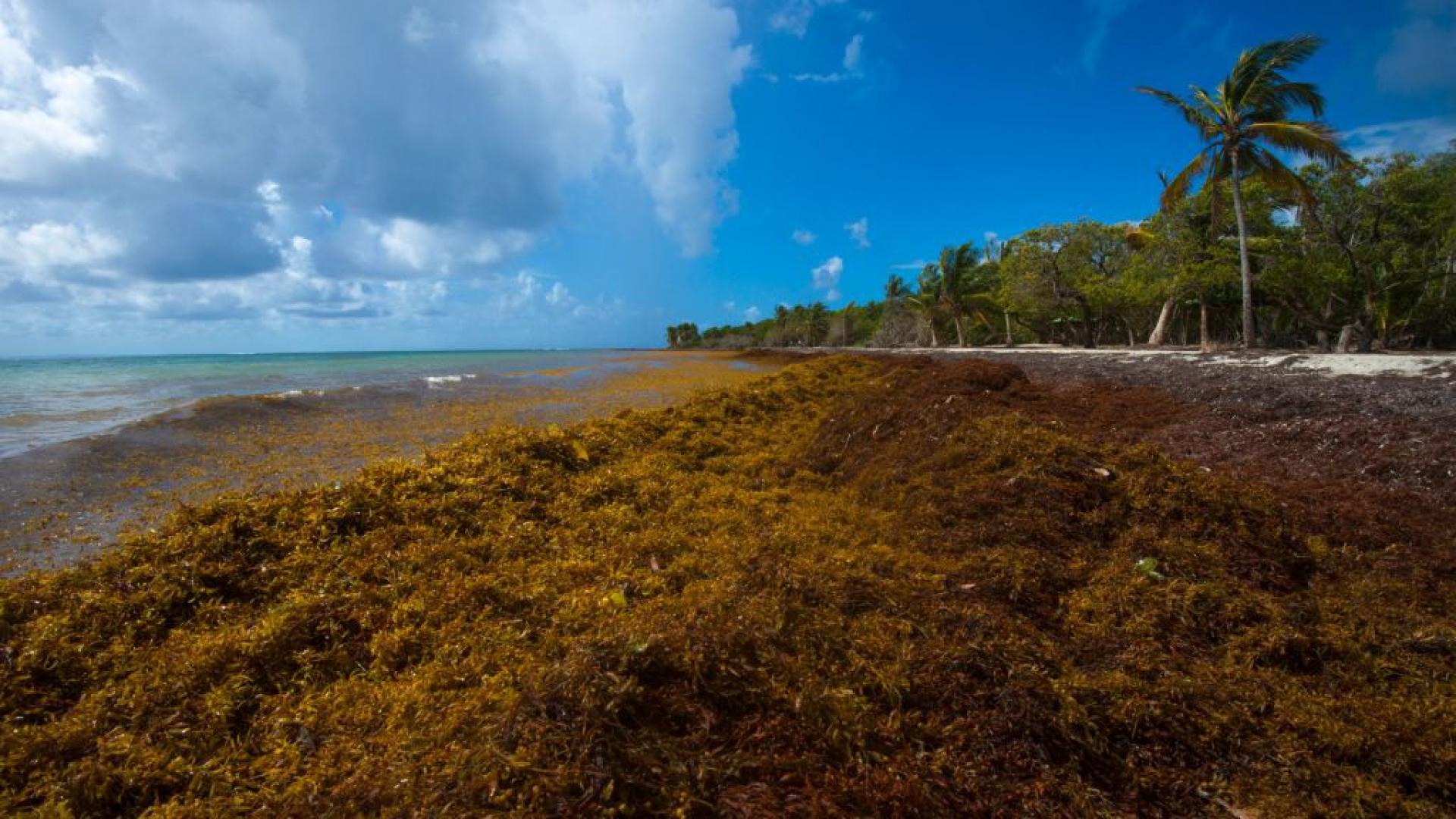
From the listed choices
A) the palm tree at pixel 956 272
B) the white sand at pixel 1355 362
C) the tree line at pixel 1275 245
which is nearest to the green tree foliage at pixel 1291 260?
the tree line at pixel 1275 245

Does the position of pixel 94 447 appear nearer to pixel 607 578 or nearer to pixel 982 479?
pixel 607 578

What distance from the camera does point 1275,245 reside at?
64.2 feet

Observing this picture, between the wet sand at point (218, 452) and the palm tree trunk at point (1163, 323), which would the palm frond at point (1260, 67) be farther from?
the wet sand at point (218, 452)

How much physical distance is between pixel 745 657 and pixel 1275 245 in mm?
28638

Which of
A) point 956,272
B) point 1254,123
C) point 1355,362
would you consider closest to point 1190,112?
point 1254,123

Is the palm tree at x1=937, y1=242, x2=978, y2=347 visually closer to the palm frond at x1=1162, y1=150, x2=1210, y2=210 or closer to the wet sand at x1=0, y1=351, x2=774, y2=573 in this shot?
the palm frond at x1=1162, y1=150, x2=1210, y2=210

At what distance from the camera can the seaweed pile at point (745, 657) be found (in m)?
1.70

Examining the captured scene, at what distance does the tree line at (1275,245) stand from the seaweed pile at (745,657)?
1962 cm

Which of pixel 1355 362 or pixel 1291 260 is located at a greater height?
pixel 1291 260

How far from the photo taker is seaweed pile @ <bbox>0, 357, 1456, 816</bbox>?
5.57 ft

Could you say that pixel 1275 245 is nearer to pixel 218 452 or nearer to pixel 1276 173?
pixel 1276 173

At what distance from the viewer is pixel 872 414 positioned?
23.1 ft

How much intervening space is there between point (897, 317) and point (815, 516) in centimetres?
6160

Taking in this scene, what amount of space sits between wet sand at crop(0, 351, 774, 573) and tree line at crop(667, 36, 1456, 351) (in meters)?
20.1
